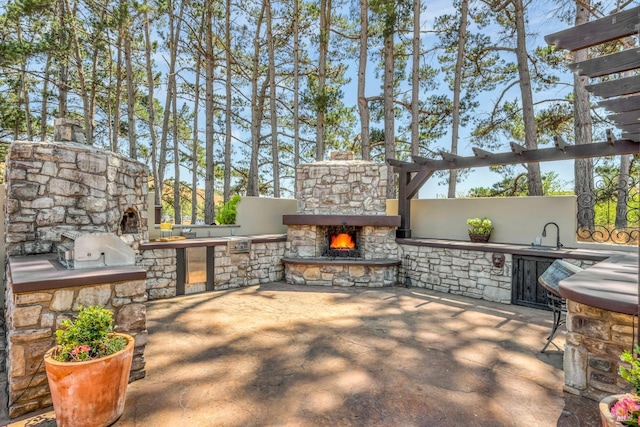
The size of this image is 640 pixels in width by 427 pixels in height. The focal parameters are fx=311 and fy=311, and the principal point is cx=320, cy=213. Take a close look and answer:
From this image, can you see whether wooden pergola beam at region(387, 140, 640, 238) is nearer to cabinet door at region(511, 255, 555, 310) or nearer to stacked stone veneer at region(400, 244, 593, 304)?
stacked stone veneer at region(400, 244, 593, 304)

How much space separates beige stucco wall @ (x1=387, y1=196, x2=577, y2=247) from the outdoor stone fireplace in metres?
1.20

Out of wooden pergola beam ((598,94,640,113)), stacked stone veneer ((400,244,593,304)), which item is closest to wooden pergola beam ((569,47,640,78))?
wooden pergola beam ((598,94,640,113))

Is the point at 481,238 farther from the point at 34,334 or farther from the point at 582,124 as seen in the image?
the point at 34,334

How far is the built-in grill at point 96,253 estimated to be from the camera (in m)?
2.94

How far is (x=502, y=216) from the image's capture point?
6.50 metres

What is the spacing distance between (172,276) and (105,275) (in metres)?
3.24

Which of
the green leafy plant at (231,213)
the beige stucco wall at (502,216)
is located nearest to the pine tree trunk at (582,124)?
the beige stucco wall at (502,216)

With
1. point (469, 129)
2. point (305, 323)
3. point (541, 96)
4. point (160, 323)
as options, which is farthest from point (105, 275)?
point (541, 96)

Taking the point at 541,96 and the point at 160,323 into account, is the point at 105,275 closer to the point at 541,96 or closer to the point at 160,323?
the point at 160,323

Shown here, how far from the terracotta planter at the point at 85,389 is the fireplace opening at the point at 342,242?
5.15m

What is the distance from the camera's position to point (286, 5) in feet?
35.4

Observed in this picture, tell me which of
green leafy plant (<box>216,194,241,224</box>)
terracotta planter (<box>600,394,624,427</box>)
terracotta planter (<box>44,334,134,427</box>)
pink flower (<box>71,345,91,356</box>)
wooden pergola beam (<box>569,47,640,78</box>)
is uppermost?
wooden pergola beam (<box>569,47,640,78</box>)

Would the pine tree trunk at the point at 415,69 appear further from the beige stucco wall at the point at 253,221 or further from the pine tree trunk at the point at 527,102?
the beige stucco wall at the point at 253,221

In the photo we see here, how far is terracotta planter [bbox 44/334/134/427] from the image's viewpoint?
2.06m
